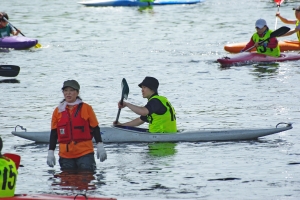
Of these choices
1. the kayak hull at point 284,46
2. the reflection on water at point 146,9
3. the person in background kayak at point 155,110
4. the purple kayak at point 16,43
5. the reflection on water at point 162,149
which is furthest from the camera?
Result: the reflection on water at point 146,9

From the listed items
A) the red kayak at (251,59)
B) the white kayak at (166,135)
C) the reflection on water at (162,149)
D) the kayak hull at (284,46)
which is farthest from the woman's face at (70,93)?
the kayak hull at (284,46)

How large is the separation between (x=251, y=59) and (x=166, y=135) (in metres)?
9.85

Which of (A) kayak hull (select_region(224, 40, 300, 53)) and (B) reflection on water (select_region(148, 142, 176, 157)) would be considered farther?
(A) kayak hull (select_region(224, 40, 300, 53))

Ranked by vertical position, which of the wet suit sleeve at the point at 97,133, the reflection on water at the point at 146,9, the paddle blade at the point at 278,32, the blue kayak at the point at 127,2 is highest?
the wet suit sleeve at the point at 97,133

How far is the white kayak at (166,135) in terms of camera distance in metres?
13.3

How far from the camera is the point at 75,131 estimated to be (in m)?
10.5

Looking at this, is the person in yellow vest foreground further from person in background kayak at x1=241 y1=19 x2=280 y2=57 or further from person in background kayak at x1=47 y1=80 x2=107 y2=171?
person in background kayak at x1=241 y1=19 x2=280 y2=57

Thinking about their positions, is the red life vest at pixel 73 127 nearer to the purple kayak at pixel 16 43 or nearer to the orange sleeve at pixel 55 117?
the orange sleeve at pixel 55 117

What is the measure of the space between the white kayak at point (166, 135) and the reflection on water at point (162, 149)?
61mm

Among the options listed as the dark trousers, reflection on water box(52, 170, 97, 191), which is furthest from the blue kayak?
the dark trousers

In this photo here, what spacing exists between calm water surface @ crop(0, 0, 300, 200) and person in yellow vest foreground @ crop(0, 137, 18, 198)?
1.75m

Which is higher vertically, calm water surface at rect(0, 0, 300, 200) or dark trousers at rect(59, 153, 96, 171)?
dark trousers at rect(59, 153, 96, 171)

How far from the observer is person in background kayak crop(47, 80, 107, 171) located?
10.5m

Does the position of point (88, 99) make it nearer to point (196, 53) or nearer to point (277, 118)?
point (277, 118)
